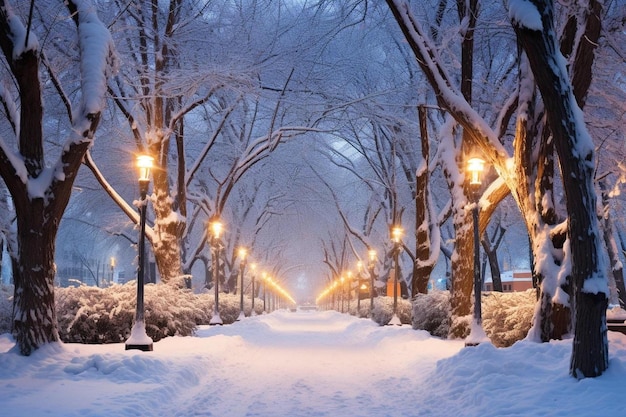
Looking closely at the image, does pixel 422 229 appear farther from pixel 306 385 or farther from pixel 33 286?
pixel 33 286

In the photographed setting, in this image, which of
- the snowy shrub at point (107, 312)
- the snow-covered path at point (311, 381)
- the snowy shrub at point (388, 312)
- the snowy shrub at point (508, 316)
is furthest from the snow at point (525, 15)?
the snowy shrub at point (388, 312)

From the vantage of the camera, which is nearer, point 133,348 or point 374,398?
point 374,398

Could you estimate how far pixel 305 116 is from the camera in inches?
906

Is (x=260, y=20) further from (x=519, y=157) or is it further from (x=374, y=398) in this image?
(x=374, y=398)

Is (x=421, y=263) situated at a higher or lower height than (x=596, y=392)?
higher

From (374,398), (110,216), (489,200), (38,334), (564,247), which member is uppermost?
(110,216)

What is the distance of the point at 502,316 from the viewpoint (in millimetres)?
15031

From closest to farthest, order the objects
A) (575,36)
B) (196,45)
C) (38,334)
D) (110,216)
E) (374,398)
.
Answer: (374,398) → (38,334) → (575,36) → (196,45) → (110,216)

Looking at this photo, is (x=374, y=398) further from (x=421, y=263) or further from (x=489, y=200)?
(x=421, y=263)

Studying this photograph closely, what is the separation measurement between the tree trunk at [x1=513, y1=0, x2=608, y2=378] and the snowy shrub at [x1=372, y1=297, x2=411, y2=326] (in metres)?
19.1

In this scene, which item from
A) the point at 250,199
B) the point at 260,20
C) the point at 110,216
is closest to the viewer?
the point at 260,20

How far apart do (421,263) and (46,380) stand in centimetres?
1624

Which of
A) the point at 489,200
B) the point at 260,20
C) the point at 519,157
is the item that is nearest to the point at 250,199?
the point at 260,20

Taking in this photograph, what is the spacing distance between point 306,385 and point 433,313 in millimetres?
10381
